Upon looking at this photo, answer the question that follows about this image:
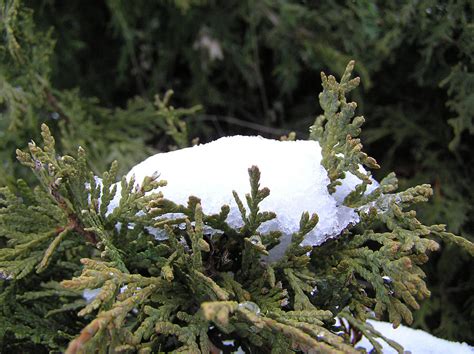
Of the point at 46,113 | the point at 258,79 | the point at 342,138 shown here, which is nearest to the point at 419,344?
the point at 342,138

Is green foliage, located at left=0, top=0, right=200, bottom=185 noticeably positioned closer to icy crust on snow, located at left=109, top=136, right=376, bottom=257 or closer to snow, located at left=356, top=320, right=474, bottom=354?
icy crust on snow, located at left=109, top=136, right=376, bottom=257

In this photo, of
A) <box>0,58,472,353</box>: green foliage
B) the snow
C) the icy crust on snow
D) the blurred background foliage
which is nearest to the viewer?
<box>0,58,472,353</box>: green foliage

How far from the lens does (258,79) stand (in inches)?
151

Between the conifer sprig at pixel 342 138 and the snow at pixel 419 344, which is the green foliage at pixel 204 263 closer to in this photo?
the conifer sprig at pixel 342 138

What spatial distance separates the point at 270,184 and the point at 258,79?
2487 mm

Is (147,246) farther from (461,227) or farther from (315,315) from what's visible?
(461,227)

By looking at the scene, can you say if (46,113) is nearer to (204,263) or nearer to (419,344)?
(204,263)

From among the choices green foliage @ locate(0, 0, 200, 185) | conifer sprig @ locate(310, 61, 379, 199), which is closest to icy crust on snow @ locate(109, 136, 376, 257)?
conifer sprig @ locate(310, 61, 379, 199)

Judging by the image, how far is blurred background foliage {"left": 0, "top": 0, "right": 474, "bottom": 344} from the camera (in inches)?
98.8

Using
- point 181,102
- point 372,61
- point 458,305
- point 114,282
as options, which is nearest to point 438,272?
point 458,305

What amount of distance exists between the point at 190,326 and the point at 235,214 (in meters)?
0.32

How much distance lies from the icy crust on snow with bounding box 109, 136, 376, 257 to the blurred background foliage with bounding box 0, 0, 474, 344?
54 centimetres

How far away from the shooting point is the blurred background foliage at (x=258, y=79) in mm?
2510

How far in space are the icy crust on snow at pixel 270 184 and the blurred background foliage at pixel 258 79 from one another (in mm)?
Result: 543
